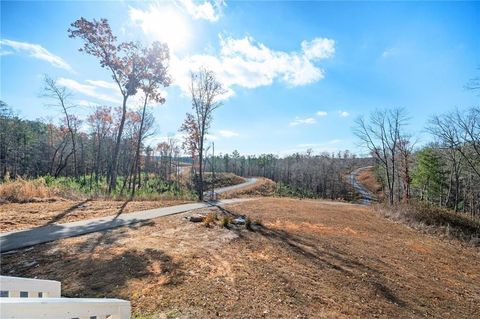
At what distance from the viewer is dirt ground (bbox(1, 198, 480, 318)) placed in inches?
176

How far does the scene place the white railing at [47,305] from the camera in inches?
51.8

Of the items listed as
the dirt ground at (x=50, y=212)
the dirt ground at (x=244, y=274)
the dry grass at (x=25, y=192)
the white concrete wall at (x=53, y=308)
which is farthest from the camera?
the dry grass at (x=25, y=192)

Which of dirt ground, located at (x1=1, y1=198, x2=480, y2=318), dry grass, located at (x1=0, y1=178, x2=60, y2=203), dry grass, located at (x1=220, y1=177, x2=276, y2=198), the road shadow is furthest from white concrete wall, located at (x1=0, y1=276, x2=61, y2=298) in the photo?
dry grass, located at (x1=220, y1=177, x2=276, y2=198)

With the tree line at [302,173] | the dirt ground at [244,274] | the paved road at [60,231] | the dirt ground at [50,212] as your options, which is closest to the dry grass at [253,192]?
the tree line at [302,173]

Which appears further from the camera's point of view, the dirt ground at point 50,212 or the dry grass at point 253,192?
the dry grass at point 253,192

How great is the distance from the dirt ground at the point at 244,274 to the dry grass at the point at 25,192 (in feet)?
19.2

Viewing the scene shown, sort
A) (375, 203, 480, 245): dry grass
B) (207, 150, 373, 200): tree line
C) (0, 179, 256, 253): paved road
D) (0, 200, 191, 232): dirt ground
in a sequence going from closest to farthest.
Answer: (0, 179, 256, 253): paved road, (0, 200, 191, 232): dirt ground, (375, 203, 480, 245): dry grass, (207, 150, 373, 200): tree line

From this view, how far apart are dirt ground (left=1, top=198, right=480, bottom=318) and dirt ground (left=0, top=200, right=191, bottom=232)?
2.32m

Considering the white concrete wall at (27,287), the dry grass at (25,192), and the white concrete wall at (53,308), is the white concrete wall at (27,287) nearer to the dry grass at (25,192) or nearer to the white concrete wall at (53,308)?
the white concrete wall at (53,308)

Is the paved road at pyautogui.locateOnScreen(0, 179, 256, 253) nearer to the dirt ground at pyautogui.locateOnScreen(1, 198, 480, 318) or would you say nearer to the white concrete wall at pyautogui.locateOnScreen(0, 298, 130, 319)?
the dirt ground at pyautogui.locateOnScreen(1, 198, 480, 318)

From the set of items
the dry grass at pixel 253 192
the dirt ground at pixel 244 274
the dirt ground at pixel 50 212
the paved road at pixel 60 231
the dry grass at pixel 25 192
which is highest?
the dry grass at pixel 25 192

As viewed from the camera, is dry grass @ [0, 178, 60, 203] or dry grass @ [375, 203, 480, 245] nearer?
dry grass @ [0, 178, 60, 203]

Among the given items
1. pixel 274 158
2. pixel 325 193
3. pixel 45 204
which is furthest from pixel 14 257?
pixel 274 158

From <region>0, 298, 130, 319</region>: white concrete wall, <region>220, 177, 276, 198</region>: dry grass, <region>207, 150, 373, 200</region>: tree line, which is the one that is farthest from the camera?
<region>207, 150, 373, 200</region>: tree line
